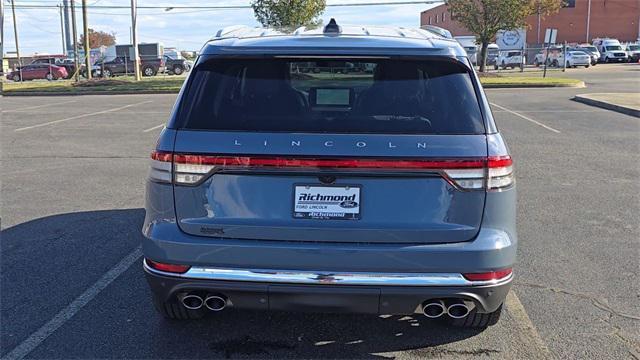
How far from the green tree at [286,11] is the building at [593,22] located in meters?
48.6

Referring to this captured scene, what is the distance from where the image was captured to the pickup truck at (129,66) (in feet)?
155

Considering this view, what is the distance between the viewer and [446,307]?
3143mm

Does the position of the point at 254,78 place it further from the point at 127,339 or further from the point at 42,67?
the point at 42,67

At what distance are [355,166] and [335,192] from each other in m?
0.17

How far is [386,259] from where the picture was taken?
2982 millimetres

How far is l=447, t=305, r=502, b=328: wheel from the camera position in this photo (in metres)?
3.57

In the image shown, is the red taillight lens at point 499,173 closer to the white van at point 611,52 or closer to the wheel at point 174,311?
the wheel at point 174,311

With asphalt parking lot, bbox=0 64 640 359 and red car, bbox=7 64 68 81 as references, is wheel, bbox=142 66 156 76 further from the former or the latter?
asphalt parking lot, bbox=0 64 640 359

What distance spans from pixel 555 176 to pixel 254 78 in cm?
632

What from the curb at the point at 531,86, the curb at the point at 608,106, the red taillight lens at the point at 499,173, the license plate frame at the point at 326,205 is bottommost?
the curb at the point at 608,106

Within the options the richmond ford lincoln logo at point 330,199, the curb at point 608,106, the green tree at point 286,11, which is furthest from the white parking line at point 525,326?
the green tree at point 286,11

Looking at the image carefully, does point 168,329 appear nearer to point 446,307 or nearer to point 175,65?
point 446,307

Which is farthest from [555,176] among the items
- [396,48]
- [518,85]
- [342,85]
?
[518,85]

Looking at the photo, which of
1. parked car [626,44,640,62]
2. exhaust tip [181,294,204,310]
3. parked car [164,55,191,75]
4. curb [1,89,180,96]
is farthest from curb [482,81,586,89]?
parked car [626,44,640,62]
